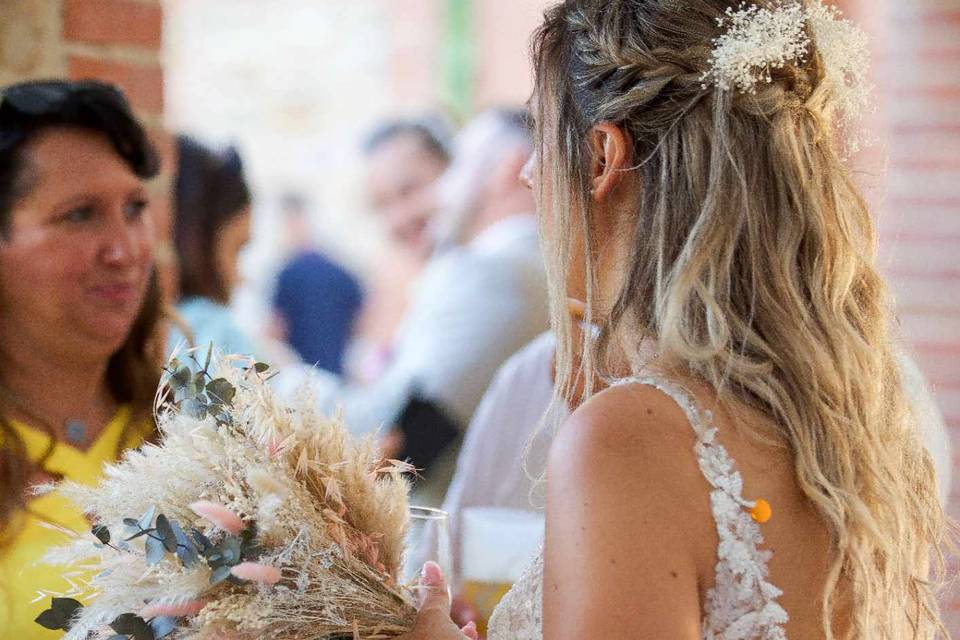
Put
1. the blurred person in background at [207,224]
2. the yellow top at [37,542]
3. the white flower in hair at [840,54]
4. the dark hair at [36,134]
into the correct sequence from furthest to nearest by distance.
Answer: the blurred person in background at [207,224] < the dark hair at [36,134] < the yellow top at [37,542] < the white flower in hair at [840,54]

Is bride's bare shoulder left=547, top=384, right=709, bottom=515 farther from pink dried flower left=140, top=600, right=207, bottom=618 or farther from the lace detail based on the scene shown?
pink dried flower left=140, top=600, right=207, bottom=618

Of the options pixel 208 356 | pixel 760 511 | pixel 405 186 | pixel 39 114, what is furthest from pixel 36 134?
pixel 405 186

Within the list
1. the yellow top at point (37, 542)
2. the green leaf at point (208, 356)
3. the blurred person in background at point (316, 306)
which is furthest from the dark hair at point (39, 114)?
the blurred person in background at point (316, 306)

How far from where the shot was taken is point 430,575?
153 centimetres

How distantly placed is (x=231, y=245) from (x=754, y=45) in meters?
2.42

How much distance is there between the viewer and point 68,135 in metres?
2.21

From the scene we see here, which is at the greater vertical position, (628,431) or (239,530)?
(628,431)

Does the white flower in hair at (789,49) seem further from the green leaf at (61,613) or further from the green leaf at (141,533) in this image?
A: the green leaf at (61,613)

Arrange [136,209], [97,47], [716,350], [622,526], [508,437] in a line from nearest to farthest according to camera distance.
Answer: [622,526] → [716,350] → [136,209] → [97,47] → [508,437]

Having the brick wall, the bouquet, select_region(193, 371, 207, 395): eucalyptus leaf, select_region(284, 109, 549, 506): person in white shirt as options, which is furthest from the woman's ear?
select_region(284, 109, 549, 506): person in white shirt

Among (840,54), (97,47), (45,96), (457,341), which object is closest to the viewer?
(840,54)

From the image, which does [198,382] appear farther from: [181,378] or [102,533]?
[102,533]

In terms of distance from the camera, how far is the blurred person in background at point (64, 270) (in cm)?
216

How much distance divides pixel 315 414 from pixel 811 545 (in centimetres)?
61
